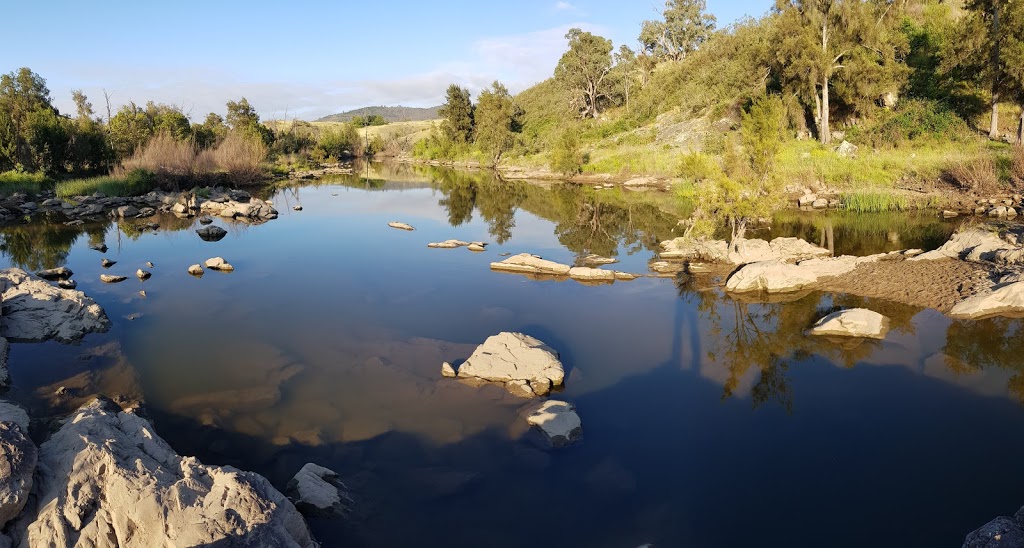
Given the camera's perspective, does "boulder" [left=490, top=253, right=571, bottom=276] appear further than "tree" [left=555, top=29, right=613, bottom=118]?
No

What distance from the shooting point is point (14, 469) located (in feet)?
18.1

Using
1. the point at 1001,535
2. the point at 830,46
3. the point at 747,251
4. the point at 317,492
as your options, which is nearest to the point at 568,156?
the point at 830,46

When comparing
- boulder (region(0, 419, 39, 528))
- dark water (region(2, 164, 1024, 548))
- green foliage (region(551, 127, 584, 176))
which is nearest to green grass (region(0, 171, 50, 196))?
dark water (region(2, 164, 1024, 548))

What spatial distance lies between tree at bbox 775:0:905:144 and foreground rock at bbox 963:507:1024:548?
116 ft

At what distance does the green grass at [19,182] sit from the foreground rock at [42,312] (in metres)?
28.4

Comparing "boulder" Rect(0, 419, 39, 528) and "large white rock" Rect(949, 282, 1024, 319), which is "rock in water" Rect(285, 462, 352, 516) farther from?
"large white rock" Rect(949, 282, 1024, 319)

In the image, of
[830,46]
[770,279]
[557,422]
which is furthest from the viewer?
[830,46]

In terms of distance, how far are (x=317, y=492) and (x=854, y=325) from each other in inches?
459

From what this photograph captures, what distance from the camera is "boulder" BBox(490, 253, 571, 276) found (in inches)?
763

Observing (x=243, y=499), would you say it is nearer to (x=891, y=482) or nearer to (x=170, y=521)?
(x=170, y=521)

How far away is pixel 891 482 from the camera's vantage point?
8156mm

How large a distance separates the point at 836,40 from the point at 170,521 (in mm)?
43113

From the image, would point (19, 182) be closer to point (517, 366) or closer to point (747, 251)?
point (517, 366)

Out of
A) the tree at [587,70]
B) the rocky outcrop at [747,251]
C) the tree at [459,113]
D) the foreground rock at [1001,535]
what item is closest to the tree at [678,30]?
the tree at [587,70]
